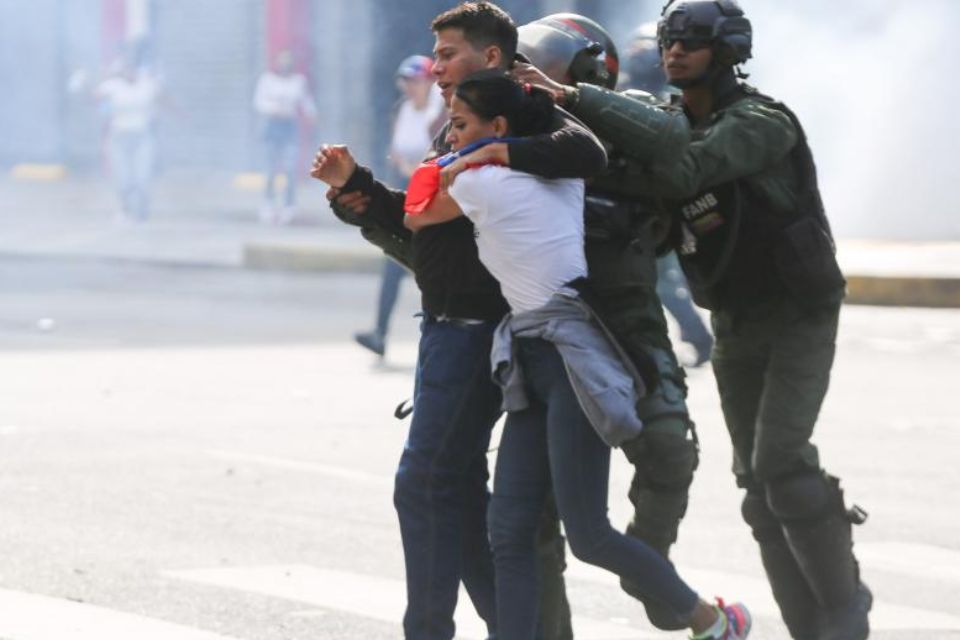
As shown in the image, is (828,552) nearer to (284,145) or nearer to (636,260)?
(636,260)

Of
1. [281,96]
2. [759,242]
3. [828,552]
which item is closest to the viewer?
[759,242]

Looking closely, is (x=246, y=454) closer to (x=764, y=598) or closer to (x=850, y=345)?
(x=764, y=598)

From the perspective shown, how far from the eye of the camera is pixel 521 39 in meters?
5.30

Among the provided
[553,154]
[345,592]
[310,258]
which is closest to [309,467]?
[345,592]

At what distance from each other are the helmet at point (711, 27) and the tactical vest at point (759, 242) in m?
0.12

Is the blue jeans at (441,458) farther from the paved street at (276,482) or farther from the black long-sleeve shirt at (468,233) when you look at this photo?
the paved street at (276,482)

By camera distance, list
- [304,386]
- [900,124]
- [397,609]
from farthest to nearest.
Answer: [900,124]
[304,386]
[397,609]

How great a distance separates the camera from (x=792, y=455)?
5.29 meters

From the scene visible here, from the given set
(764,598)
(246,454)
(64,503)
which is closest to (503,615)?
(764,598)

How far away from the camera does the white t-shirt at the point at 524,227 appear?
16.0ft

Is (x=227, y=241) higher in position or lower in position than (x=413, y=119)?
lower

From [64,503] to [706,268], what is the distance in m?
3.16

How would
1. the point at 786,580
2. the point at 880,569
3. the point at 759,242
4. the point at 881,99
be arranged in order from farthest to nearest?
the point at 881,99, the point at 880,569, the point at 786,580, the point at 759,242

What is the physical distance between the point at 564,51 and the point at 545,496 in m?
1.01
